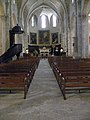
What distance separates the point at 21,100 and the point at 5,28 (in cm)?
1665

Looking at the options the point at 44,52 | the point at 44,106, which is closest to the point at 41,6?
the point at 44,52

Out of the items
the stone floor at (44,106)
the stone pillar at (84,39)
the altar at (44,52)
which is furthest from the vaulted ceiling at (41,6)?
the stone floor at (44,106)

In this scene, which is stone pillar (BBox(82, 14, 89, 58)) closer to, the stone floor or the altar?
the stone floor

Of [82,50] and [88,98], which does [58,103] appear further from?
[82,50]

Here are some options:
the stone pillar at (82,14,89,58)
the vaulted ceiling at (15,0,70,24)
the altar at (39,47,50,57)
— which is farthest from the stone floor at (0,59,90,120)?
the altar at (39,47,50,57)

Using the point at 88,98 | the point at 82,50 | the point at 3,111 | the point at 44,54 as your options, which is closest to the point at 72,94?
the point at 88,98

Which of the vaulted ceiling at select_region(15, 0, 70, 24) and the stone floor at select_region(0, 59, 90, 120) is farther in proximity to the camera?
the vaulted ceiling at select_region(15, 0, 70, 24)

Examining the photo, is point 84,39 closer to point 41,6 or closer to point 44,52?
point 44,52

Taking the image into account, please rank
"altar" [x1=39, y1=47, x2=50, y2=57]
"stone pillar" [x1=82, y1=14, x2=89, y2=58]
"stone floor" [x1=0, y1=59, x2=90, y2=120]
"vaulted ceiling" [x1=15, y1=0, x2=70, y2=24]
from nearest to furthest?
"stone floor" [x1=0, y1=59, x2=90, y2=120], "stone pillar" [x1=82, y1=14, x2=89, y2=58], "vaulted ceiling" [x1=15, y1=0, x2=70, y2=24], "altar" [x1=39, y1=47, x2=50, y2=57]

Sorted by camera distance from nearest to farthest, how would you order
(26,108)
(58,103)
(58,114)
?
(58,114) → (26,108) → (58,103)

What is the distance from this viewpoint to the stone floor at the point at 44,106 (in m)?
4.90

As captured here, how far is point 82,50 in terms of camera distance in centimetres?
2283

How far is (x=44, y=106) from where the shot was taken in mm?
5777

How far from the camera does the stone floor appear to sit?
490 centimetres
